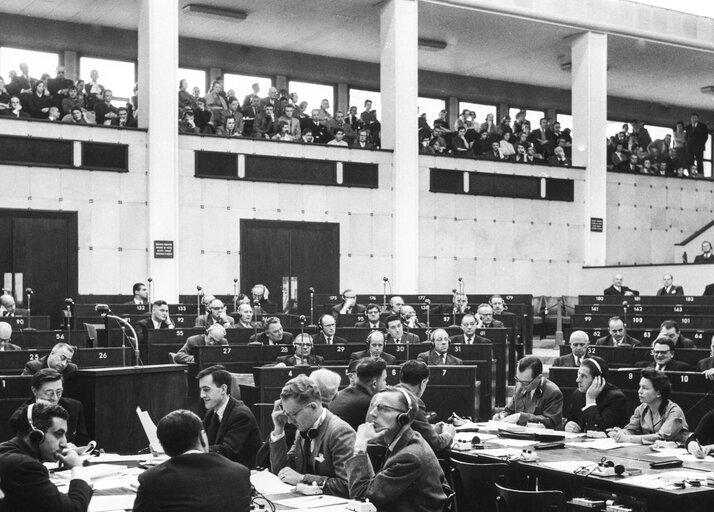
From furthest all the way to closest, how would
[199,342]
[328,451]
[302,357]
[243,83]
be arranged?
[243,83] → [199,342] → [302,357] → [328,451]

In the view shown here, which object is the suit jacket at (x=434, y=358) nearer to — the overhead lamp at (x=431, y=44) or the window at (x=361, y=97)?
the overhead lamp at (x=431, y=44)

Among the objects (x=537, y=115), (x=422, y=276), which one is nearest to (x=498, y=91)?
(x=537, y=115)

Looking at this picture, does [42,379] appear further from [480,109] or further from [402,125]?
[480,109]

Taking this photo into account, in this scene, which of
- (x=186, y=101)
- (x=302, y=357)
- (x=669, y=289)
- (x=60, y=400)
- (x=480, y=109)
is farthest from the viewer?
(x=480, y=109)

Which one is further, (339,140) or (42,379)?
(339,140)

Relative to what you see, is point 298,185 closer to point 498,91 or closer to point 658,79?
point 498,91

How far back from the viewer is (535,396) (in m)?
8.73

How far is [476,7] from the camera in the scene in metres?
20.7

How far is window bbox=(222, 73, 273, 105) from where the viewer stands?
2352cm

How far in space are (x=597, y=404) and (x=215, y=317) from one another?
22.1 ft

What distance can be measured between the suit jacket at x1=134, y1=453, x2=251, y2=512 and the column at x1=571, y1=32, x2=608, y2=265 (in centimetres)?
1929

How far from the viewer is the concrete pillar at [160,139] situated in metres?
17.8

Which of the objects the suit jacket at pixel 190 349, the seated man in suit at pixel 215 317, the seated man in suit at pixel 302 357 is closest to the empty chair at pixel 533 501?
the seated man in suit at pixel 302 357

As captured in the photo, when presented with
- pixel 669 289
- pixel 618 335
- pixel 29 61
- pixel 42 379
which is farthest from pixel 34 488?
pixel 29 61
